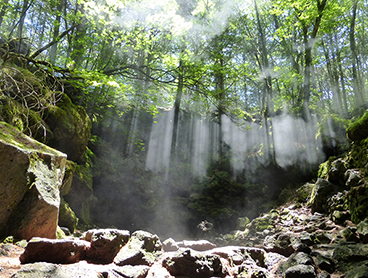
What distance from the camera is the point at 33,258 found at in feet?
6.23

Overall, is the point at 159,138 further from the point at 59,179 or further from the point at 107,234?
the point at 107,234

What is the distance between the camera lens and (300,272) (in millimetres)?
2477

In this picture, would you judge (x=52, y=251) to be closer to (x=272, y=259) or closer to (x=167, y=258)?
(x=167, y=258)

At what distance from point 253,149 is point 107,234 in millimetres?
12045

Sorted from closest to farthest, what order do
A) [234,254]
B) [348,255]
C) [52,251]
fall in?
[52,251] → [348,255] → [234,254]

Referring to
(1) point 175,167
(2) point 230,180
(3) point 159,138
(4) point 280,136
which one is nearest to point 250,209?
(2) point 230,180

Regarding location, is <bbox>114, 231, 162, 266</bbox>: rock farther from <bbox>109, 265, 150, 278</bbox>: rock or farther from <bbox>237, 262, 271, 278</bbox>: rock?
<bbox>237, 262, 271, 278</bbox>: rock

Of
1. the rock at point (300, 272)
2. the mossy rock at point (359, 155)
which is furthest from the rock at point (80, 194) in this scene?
the mossy rock at point (359, 155)

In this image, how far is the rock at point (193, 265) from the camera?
7.97 ft

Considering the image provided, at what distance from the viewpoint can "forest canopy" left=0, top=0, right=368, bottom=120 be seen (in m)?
5.81

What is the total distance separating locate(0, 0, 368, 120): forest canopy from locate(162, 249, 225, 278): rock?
356 cm

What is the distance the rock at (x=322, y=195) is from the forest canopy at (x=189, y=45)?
2971 millimetres

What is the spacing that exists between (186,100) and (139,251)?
34.1 feet

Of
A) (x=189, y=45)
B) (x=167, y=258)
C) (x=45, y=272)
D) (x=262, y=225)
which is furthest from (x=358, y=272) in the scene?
(x=189, y=45)
